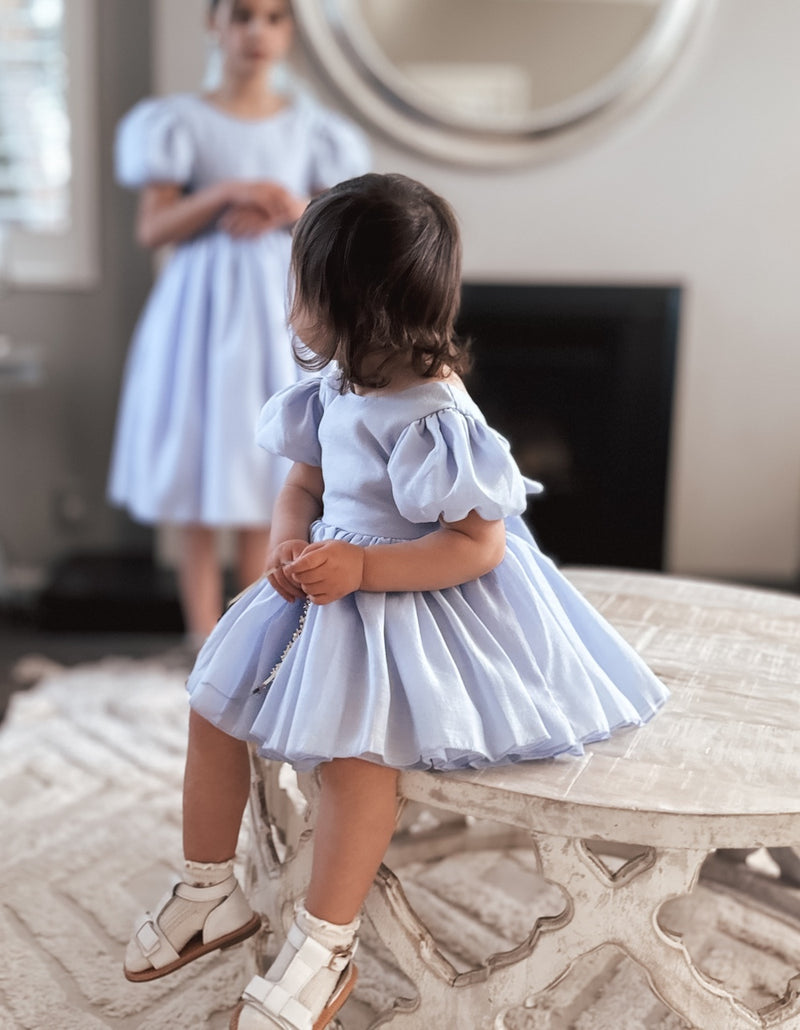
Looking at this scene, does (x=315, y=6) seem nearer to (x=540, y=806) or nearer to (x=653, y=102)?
(x=653, y=102)

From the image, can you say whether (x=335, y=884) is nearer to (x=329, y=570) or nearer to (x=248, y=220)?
(x=329, y=570)

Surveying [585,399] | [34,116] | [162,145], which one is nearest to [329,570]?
[162,145]

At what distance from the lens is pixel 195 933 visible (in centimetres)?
88

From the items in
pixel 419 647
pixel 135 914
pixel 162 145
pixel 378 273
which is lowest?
pixel 135 914

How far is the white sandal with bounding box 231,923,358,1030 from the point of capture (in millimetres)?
751

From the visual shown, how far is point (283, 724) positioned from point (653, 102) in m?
1.98

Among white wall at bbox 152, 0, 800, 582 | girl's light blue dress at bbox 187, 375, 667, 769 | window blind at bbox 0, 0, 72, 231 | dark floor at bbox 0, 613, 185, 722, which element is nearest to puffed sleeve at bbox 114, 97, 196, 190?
white wall at bbox 152, 0, 800, 582

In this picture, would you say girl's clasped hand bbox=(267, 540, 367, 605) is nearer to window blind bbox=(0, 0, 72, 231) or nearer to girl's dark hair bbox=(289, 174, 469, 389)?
girl's dark hair bbox=(289, 174, 469, 389)

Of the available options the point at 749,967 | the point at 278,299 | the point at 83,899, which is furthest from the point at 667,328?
the point at 83,899

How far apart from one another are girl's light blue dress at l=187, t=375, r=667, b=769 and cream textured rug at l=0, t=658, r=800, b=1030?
0.84ft

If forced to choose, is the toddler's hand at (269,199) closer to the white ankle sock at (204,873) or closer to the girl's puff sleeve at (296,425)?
the girl's puff sleeve at (296,425)

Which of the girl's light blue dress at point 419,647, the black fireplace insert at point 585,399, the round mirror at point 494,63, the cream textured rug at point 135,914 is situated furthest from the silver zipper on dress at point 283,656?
the round mirror at point 494,63

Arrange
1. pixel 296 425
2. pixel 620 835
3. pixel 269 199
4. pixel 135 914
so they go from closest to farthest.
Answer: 1. pixel 620 835
2. pixel 296 425
3. pixel 135 914
4. pixel 269 199

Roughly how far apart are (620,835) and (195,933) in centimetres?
38
